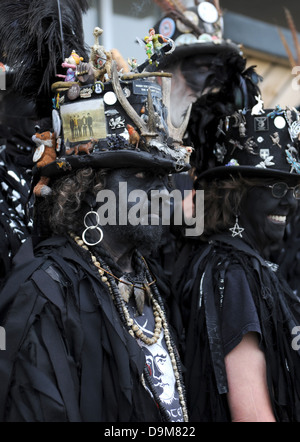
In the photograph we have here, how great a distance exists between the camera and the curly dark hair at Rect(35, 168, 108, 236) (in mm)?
2854

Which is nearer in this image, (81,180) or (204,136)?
(81,180)

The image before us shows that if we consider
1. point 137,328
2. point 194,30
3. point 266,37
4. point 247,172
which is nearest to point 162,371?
point 137,328

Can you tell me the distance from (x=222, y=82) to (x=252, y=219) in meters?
0.97

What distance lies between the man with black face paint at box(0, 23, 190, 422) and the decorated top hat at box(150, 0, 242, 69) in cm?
182

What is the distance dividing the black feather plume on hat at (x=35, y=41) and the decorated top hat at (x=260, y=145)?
99 centimetres

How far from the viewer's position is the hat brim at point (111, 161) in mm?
2791

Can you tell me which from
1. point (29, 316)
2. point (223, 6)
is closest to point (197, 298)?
point (29, 316)

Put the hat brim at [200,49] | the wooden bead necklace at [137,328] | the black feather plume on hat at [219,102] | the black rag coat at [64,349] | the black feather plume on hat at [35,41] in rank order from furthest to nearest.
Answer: the hat brim at [200,49] → the black feather plume on hat at [219,102] → the black feather plume on hat at [35,41] → the wooden bead necklace at [137,328] → the black rag coat at [64,349]

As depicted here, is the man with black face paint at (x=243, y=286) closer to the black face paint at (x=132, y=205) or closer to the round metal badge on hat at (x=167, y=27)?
the black face paint at (x=132, y=205)

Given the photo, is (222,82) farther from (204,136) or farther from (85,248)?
(85,248)

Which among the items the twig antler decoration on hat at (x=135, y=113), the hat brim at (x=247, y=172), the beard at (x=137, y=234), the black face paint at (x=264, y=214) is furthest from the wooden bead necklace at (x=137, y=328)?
the hat brim at (x=247, y=172)

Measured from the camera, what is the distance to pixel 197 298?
335cm

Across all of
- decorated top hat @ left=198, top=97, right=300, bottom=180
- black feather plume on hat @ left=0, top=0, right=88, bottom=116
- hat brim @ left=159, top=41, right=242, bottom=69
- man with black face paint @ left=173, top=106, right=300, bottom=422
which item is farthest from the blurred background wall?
black feather plume on hat @ left=0, top=0, right=88, bottom=116
